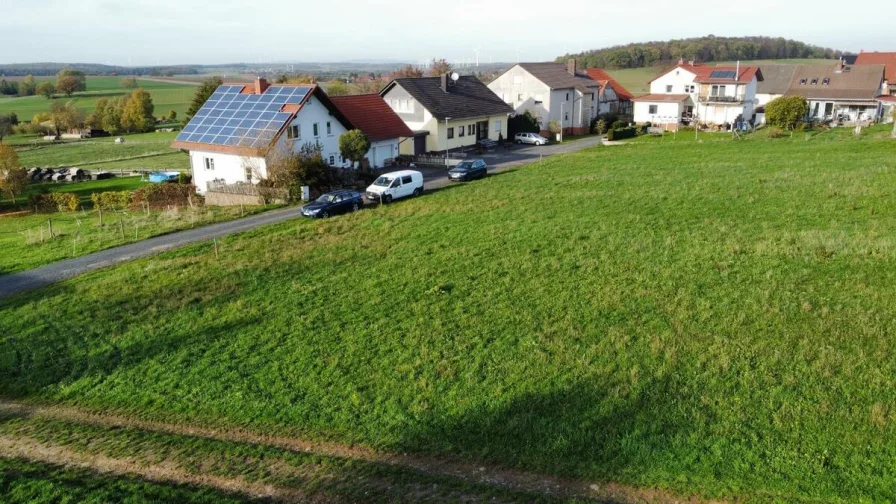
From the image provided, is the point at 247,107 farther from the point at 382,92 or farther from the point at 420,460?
the point at 420,460

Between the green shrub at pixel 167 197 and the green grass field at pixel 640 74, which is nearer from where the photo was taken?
the green shrub at pixel 167 197

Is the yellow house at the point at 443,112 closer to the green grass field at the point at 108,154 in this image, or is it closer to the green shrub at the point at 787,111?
the green grass field at the point at 108,154

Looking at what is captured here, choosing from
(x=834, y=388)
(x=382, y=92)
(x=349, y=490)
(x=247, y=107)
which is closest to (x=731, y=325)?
(x=834, y=388)

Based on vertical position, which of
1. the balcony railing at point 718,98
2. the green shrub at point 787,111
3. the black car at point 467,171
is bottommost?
the black car at point 467,171

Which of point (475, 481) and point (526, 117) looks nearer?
point (475, 481)

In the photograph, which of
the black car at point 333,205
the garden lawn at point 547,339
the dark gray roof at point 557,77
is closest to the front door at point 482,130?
the dark gray roof at point 557,77

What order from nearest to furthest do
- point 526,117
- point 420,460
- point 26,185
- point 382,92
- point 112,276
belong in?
point 420,460 < point 112,276 < point 26,185 < point 382,92 < point 526,117

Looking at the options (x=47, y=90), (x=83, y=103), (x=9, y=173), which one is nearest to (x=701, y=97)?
(x=9, y=173)
